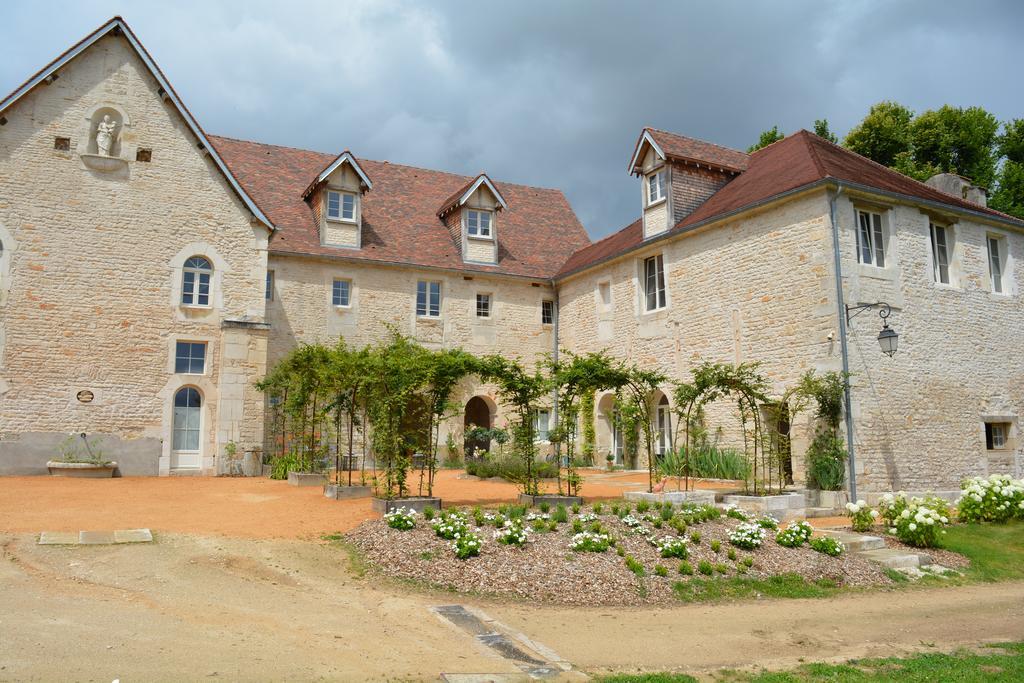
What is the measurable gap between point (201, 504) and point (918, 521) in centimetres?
1052

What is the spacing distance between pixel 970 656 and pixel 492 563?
446 cm

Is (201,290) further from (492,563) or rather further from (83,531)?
(492,563)

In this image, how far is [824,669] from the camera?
210 inches

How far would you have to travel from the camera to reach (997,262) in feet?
55.4

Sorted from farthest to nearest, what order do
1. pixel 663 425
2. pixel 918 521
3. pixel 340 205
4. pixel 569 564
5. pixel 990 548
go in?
pixel 340 205
pixel 663 425
pixel 990 548
pixel 918 521
pixel 569 564

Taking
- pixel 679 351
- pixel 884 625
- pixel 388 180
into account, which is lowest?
pixel 884 625

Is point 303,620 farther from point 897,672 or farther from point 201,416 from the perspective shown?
point 201,416

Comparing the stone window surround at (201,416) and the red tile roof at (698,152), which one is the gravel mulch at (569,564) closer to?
the stone window surround at (201,416)

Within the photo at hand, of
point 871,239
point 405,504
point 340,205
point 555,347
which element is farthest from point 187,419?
point 871,239

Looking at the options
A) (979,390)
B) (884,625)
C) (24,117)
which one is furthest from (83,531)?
(979,390)

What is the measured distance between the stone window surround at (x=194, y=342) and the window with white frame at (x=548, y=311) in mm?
10080

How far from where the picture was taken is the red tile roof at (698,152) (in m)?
17.9

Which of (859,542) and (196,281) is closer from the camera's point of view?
(859,542)

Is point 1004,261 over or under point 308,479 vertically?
over
